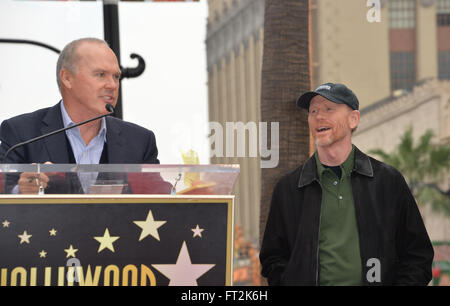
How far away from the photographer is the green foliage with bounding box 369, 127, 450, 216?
1721 inches

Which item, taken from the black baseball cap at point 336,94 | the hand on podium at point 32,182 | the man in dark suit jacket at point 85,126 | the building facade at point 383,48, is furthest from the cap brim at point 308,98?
the building facade at point 383,48

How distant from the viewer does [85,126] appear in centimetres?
395

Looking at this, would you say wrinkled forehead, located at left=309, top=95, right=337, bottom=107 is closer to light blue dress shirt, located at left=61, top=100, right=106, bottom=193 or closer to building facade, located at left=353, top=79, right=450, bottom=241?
light blue dress shirt, located at left=61, top=100, right=106, bottom=193

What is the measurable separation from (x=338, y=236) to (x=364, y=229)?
4.5 inches

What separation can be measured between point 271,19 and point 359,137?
1874 inches

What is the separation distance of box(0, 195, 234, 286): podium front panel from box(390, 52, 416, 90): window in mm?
54910

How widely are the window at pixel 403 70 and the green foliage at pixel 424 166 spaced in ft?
35.5

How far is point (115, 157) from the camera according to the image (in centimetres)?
378

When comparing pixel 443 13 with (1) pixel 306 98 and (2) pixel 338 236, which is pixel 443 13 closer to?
(1) pixel 306 98

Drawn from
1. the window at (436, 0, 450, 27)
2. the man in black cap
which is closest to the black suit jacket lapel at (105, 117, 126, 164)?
the man in black cap

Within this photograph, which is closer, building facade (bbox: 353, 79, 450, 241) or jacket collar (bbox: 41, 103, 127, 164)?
jacket collar (bbox: 41, 103, 127, 164)

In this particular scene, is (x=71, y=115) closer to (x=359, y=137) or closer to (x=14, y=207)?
(x=14, y=207)

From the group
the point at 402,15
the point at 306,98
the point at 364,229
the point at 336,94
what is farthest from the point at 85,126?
the point at 402,15

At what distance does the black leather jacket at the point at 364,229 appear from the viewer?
3.44 meters
